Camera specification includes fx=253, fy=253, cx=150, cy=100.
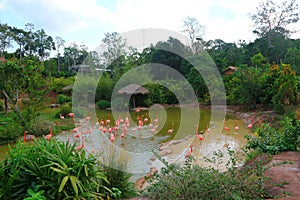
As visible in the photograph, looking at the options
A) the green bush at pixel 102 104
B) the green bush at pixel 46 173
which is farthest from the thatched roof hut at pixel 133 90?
the green bush at pixel 46 173

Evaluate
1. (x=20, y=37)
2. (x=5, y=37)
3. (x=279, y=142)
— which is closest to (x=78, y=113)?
(x=279, y=142)

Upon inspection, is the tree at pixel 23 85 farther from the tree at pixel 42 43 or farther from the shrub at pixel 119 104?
the tree at pixel 42 43

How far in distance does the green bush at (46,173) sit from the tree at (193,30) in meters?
9.35

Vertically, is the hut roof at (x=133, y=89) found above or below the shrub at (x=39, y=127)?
above

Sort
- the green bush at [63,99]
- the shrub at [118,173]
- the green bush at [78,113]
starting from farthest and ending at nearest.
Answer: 1. the green bush at [63,99]
2. the green bush at [78,113]
3. the shrub at [118,173]

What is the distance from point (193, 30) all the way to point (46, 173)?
1075cm

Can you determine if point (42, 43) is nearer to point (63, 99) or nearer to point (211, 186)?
point (63, 99)

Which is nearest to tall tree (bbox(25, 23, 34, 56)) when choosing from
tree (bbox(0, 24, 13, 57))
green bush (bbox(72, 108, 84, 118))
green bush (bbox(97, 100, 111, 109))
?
tree (bbox(0, 24, 13, 57))

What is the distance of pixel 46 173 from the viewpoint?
1897 mm

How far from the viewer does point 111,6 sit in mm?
5223

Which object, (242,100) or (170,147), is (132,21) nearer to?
(170,147)

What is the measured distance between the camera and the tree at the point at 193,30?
10828mm

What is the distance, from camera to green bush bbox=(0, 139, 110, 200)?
1.87m

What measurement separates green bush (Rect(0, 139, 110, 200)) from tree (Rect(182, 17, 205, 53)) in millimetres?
9347
